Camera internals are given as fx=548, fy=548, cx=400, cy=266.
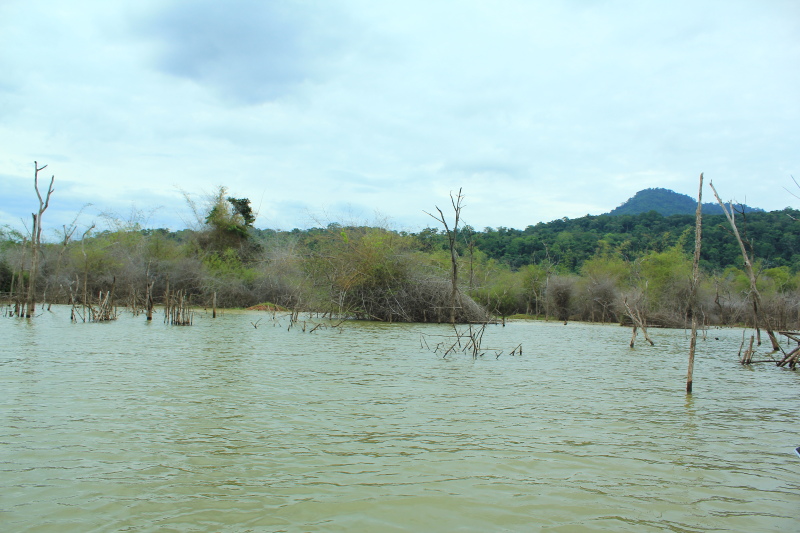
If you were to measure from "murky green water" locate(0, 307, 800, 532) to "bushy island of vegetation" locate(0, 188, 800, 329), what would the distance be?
44.1 ft

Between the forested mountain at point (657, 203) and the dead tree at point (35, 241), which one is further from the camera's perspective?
the forested mountain at point (657, 203)

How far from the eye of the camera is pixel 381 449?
501 cm

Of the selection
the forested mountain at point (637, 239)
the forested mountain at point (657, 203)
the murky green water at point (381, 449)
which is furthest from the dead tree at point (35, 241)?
the forested mountain at point (657, 203)

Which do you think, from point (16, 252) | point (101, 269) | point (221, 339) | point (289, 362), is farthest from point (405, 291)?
point (16, 252)

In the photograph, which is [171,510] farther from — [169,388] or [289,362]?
[289,362]

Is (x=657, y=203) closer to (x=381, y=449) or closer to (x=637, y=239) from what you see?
(x=637, y=239)

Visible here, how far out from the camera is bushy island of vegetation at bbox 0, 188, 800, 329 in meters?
24.5

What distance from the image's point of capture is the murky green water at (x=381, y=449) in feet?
11.8

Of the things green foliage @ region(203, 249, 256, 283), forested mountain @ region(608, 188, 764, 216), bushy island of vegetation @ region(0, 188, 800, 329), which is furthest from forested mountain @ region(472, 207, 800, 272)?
forested mountain @ region(608, 188, 764, 216)

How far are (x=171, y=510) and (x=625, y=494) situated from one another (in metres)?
3.20

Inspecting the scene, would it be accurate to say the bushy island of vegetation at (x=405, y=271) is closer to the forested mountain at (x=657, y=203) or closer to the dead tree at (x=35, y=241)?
the dead tree at (x=35, y=241)

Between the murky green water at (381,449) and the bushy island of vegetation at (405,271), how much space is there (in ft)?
44.1

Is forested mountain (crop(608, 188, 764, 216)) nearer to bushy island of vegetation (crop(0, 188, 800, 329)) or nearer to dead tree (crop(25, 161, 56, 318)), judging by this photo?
bushy island of vegetation (crop(0, 188, 800, 329))

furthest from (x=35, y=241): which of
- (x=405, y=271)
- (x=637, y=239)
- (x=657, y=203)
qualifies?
(x=657, y=203)
